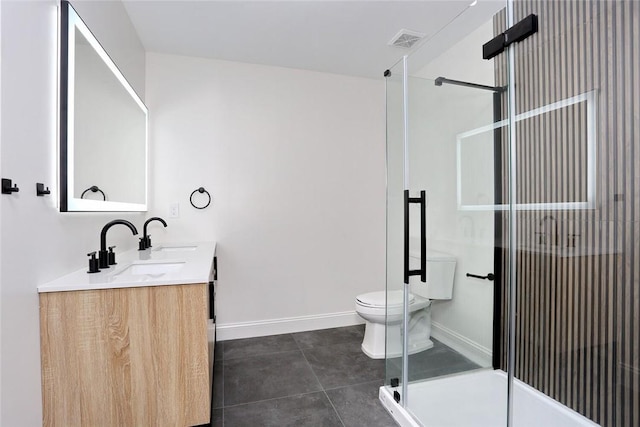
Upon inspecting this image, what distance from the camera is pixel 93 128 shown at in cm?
→ 169

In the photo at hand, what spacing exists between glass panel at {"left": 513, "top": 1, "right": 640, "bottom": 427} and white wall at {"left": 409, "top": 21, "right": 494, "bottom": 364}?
13.6 inches

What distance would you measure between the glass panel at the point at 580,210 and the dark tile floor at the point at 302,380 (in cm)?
59

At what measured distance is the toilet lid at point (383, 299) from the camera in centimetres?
189

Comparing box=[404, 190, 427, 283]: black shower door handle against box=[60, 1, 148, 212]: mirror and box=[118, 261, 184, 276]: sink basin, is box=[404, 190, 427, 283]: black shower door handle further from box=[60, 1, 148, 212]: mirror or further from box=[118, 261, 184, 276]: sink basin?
box=[60, 1, 148, 212]: mirror

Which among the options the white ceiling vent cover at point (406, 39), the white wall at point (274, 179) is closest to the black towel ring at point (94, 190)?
the white wall at point (274, 179)

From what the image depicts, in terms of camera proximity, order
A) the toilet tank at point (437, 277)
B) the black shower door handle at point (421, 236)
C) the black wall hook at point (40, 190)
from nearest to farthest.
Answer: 1. the black wall hook at point (40, 190)
2. the black shower door handle at point (421, 236)
3. the toilet tank at point (437, 277)

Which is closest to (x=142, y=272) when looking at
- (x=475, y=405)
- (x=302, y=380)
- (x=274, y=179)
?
(x=302, y=380)

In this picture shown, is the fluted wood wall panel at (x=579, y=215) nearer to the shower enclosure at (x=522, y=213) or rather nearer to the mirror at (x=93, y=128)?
the shower enclosure at (x=522, y=213)

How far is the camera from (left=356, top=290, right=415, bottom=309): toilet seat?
73.9 inches

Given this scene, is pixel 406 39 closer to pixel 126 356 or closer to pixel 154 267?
pixel 154 267

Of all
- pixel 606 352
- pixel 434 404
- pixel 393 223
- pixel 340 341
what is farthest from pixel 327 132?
pixel 606 352

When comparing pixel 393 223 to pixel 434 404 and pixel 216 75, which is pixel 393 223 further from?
pixel 216 75

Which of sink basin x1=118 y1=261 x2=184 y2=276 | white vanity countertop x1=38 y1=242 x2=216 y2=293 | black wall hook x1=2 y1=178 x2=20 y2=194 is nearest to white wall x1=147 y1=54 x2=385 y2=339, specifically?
white vanity countertop x1=38 y1=242 x2=216 y2=293

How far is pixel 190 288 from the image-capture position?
142 centimetres
